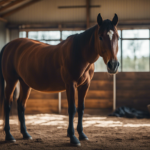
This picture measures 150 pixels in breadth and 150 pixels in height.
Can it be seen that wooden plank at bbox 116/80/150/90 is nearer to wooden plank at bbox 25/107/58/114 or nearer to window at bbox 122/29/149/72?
window at bbox 122/29/149/72

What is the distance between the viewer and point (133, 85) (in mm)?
5863

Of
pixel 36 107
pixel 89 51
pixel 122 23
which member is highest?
pixel 122 23

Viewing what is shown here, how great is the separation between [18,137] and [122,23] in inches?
189

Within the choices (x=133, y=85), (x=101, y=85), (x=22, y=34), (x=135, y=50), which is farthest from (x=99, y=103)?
(x=22, y=34)

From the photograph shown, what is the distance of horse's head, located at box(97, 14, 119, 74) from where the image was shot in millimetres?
2002

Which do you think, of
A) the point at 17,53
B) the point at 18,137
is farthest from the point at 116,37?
the point at 18,137

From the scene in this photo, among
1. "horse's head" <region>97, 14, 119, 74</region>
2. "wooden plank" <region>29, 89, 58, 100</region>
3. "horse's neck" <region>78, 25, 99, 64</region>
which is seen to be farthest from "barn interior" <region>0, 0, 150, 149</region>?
"horse's head" <region>97, 14, 119, 74</region>

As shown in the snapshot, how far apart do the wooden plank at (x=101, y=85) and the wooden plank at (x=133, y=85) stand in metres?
0.22

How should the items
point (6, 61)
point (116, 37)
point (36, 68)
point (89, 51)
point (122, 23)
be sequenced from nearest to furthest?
1. point (116, 37)
2. point (89, 51)
3. point (36, 68)
4. point (6, 61)
5. point (122, 23)

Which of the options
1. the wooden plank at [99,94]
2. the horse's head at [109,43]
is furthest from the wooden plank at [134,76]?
the horse's head at [109,43]

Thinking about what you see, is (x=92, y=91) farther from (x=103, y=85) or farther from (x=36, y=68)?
(x=36, y=68)

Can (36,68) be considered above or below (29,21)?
below

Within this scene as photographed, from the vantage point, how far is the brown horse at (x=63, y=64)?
2111mm

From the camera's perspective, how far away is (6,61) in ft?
9.71
